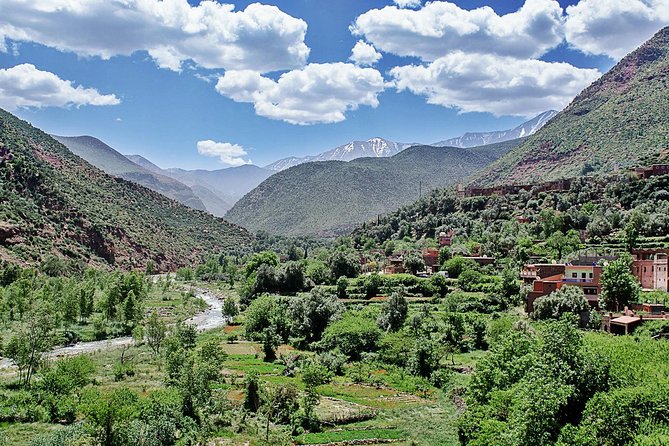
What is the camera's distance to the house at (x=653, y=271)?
188 ft

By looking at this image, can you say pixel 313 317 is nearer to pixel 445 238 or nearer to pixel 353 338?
pixel 353 338

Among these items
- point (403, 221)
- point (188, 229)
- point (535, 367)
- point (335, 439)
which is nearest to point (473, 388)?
point (535, 367)

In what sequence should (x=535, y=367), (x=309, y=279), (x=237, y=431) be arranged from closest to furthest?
(x=535, y=367) → (x=237, y=431) → (x=309, y=279)

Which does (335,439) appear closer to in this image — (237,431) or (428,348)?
(237,431)

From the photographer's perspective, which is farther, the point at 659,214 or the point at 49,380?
the point at 659,214

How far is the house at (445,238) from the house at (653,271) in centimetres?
4602

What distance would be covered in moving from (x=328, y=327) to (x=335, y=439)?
25.1 m

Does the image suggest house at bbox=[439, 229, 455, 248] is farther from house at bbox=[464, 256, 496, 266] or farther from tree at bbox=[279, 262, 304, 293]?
tree at bbox=[279, 262, 304, 293]

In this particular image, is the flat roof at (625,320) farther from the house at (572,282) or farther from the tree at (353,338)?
the tree at (353,338)

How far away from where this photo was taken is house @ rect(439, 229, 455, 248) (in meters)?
107

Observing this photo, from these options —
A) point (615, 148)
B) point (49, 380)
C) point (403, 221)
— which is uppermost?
point (615, 148)

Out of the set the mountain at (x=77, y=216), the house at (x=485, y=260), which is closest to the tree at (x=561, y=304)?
the house at (x=485, y=260)

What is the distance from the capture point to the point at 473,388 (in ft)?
106

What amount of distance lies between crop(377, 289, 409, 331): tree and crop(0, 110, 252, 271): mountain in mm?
77514
